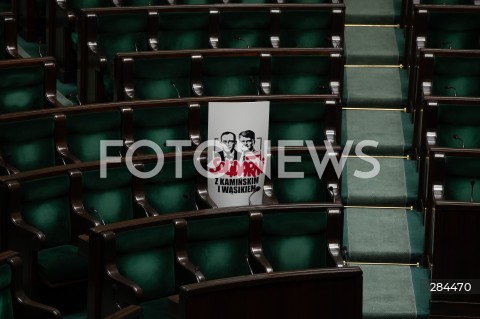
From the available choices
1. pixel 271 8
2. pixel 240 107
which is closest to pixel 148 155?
pixel 240 107

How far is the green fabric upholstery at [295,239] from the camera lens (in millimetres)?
1194

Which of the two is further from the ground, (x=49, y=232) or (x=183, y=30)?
(x=183, y=30)

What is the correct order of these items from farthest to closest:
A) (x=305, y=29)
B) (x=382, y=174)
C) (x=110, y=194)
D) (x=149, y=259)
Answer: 1. (x=305, y=29)
2. (x=382, y=174)
3. (x=110, y=194)
4. (x=149, y=259)

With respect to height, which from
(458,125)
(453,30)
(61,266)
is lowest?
(61,266)

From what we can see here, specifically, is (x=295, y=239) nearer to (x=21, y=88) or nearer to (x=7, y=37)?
(x=21, y=88)

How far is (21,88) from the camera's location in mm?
1385

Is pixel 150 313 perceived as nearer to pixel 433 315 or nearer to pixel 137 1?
pixel 433 315

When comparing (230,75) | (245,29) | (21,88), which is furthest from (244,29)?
(21,88)

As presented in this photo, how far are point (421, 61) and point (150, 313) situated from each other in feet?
1.77

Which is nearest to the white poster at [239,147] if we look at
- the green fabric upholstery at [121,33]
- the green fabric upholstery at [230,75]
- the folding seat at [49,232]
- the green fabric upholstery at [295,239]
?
the green fabric upholstery at [295,239]

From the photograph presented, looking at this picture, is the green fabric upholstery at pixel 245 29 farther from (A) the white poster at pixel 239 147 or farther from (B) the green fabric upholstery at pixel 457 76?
(A) the white poster at pixel 239 147

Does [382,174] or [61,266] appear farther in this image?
[382,174]

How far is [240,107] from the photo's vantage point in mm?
1183

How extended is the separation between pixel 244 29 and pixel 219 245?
0.48m
